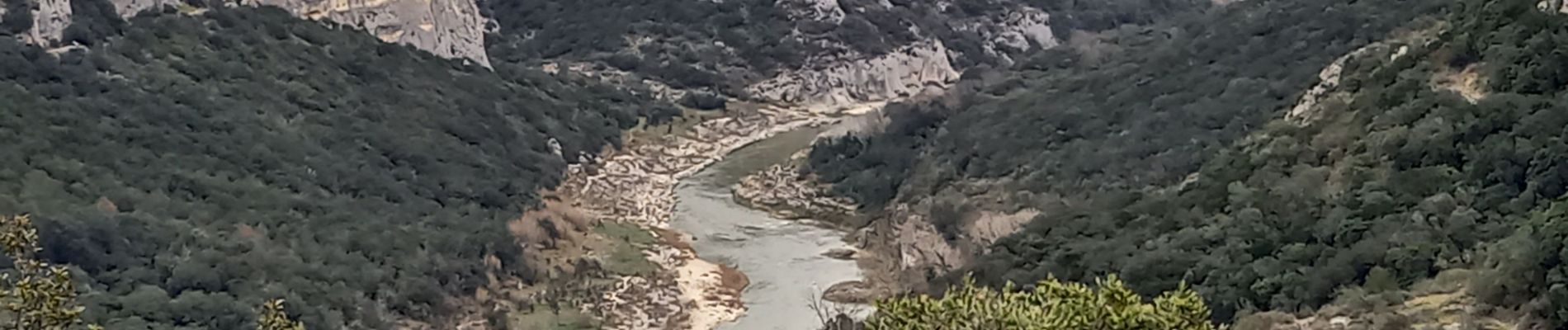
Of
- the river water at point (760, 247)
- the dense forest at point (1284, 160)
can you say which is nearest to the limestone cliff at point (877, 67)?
the river water at point (760, 247)

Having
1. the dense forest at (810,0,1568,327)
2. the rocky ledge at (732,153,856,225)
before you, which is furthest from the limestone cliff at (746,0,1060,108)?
the dense forest at (810,0,1568,327)

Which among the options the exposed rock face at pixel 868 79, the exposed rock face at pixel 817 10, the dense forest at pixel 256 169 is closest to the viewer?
the dense forest at pixel 256 169

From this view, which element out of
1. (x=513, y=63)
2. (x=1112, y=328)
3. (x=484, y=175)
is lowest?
(x=513, y=63)

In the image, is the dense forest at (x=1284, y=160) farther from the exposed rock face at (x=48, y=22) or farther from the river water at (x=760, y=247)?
the exposed rock face at (x=48, y=22)

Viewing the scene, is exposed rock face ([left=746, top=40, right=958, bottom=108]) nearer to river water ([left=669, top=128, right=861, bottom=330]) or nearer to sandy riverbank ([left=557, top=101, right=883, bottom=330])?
sandy riverbank ([left=557, top=101, right=883, bottom=330])

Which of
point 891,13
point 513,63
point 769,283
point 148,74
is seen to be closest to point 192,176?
point 148,74

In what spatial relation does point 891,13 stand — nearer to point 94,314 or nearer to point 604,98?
point 604,98
